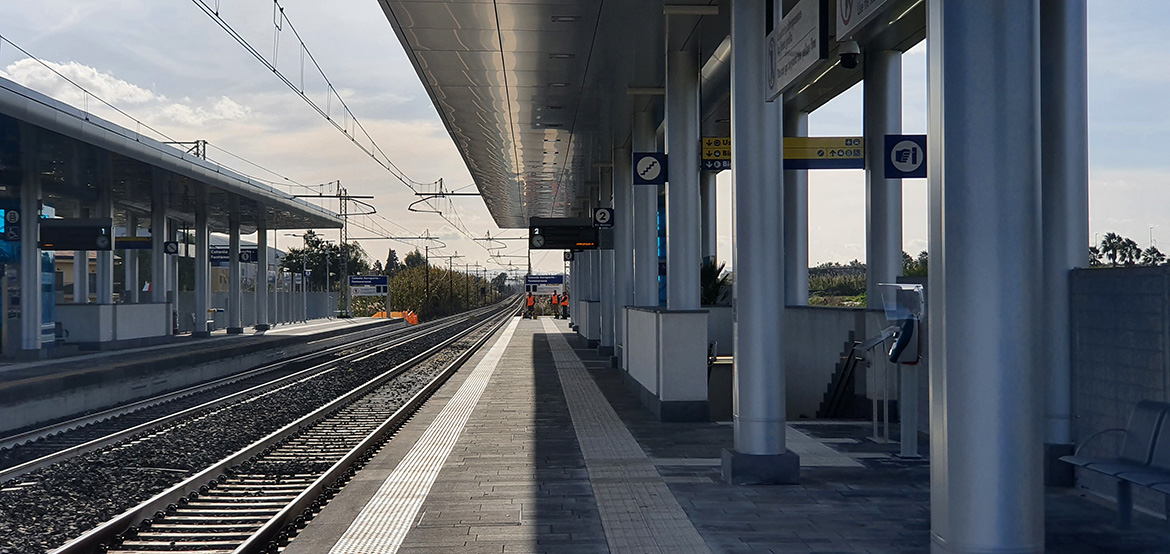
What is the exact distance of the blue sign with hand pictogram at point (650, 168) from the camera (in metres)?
13.5

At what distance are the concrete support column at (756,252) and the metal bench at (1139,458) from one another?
2424mm

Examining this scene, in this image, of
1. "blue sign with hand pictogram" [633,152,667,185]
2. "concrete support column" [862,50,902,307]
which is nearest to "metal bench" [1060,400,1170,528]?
"blue sign with hand pictogram" [633,152,667,185]

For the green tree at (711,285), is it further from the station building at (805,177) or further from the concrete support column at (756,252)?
the concrete support column at (756,252)

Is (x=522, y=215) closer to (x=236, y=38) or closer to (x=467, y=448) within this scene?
(x=236, y=38)

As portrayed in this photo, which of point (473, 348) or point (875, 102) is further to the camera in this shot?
point (473, 348)

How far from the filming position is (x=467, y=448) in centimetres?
1051

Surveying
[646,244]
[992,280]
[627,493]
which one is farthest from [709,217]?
[992,280]

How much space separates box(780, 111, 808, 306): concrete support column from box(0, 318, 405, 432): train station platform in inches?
511

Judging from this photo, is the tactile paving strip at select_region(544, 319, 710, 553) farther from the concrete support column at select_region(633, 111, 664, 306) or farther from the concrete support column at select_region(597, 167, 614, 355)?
the concrete support column at select_region(597, 167, 614, 355)

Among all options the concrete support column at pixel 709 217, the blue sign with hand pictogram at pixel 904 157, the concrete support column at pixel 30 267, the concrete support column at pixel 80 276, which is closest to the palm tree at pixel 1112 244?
the blue sign with hand pictogram at pixel 904 157

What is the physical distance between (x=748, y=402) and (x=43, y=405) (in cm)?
1306

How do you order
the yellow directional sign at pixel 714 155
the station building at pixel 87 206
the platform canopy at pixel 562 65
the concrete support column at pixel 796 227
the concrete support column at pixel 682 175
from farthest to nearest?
1. the station building at pixel 87 206
2. the concrete support column at pixel 796 227
3. the concrete support column at pixel 682 175
4. the yellow directional sign at pixel 714 155
5. the platform canopy at pixel 562 65

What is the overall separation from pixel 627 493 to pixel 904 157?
6.35 m

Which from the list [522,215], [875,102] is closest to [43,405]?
[875,102]
